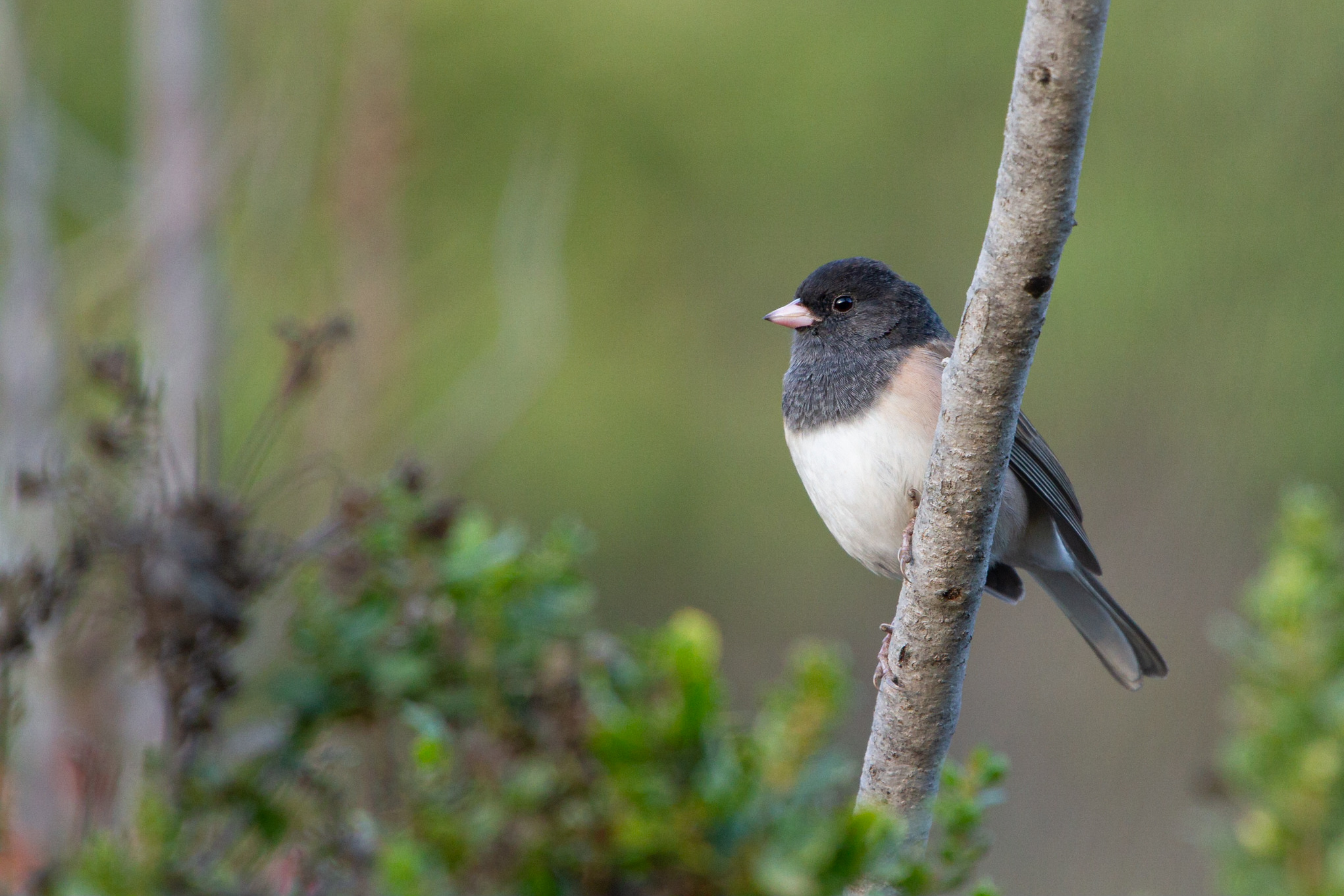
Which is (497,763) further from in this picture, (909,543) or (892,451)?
(892,451)

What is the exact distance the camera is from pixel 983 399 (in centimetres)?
139

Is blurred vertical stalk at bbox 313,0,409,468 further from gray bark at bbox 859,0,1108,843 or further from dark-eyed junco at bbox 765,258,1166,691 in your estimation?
gray bark at bbox 859,0,1108,843

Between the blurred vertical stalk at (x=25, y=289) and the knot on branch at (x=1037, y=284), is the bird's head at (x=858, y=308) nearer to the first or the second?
the knot on branch at (x=1037, y=284)

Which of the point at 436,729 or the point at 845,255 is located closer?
the point at 436,729

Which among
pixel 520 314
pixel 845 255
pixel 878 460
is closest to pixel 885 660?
pixel 878 460

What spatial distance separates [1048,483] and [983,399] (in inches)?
46.9

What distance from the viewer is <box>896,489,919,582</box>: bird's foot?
1.62 metres

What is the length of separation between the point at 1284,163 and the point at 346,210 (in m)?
3.34

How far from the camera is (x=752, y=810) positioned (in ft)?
2.70

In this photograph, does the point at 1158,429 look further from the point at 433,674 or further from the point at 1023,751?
the point at 433,674

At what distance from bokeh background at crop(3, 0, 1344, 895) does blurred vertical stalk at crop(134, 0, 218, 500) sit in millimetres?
255

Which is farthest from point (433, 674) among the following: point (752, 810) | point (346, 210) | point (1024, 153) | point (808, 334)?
point (346, 210)

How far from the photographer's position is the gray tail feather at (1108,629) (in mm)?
2637

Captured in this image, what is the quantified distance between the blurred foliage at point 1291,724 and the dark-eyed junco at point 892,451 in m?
0.72
